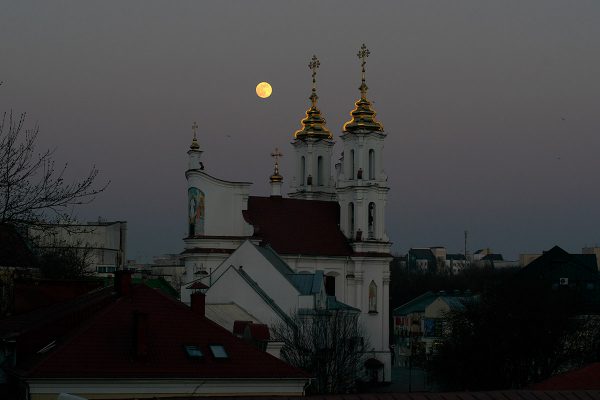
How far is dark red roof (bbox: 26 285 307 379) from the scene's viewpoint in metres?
28.3

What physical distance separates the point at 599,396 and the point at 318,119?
225 ft

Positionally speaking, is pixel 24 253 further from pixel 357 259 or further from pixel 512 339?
pixel 357 259

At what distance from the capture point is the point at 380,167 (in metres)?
83.0

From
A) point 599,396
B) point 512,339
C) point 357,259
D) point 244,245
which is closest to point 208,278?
point 244,245

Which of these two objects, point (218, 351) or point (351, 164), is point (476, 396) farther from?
point (351, 164)

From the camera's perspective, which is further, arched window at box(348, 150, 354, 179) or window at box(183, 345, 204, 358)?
arched window at box(348, 150, 354, 179)

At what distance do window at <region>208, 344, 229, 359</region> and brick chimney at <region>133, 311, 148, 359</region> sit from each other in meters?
2.08

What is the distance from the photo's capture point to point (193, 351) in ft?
100

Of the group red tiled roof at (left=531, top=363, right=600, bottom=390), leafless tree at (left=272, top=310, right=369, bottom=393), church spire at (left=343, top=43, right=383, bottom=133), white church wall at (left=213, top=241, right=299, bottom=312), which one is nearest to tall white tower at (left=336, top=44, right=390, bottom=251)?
church spire at (left=343, top=43, right=383, bottom=133)

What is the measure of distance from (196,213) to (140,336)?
159 ft

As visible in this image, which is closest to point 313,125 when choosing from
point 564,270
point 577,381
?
point 564,270

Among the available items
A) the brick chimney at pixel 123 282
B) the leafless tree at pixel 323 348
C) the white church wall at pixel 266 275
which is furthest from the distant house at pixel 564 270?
the brick chimney at pixel 123 282

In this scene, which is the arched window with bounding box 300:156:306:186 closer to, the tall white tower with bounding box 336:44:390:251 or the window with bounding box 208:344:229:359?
the tall white tower with bounding box 336:44:390:251

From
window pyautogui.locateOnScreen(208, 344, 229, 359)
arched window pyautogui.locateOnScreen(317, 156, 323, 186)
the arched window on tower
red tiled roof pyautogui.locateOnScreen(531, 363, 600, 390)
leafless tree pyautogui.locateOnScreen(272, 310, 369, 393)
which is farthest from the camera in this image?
arched window pyautogui.locateOnScreen(317, 156, 323, 186)
